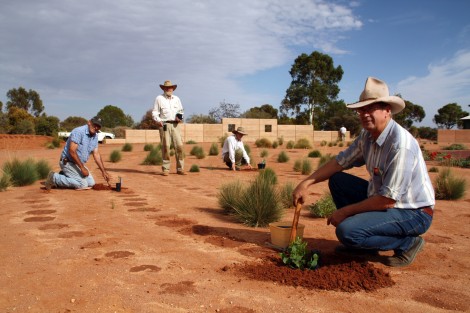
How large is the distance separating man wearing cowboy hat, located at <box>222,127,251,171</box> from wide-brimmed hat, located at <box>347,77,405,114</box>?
288 inches

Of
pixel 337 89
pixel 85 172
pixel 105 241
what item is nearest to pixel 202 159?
pixel 85 172

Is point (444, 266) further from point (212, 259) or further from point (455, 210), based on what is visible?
point (455, 210)

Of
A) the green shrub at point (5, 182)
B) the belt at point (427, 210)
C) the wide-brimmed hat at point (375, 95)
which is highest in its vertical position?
the wide-brimmed hat at point (375, 95)

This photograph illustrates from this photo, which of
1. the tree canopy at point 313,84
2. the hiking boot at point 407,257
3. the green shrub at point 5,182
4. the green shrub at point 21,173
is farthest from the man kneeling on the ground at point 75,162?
the tree canopy at point 313,84

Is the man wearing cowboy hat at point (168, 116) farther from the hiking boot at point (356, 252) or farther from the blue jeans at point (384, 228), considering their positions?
the blue jeans at point (384, 228)

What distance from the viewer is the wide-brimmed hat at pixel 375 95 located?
362cm

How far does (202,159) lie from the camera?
16.0 metres

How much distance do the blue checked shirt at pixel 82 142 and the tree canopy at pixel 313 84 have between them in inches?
1846

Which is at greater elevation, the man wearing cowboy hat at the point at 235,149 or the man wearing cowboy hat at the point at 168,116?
the man wearing cowboy hat at the point at 168,116

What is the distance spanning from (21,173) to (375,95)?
7408 millimetres

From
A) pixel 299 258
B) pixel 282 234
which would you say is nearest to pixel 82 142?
pixel 282 234

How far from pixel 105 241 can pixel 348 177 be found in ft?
8.31

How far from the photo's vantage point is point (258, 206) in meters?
5.40

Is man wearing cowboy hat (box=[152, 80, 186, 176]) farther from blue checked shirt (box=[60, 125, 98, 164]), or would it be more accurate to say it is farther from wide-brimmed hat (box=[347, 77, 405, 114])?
wide-brimmed hat (box=[347, 77, 405, 114])
